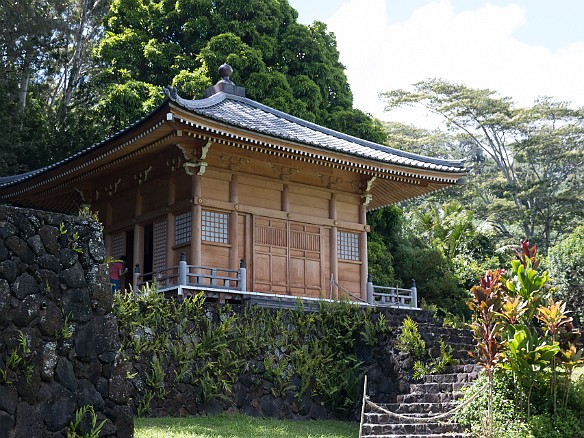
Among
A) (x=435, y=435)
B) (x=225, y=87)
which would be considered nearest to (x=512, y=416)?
(x=435, y=435)

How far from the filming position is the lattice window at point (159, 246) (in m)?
18.4

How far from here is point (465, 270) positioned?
1086 inches

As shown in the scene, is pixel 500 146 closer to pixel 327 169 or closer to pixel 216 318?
pixel 327 169

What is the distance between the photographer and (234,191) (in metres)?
18.2

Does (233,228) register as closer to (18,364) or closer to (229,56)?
(18,364)

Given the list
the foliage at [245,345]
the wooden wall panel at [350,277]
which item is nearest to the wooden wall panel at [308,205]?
the wooden wall panel at [350,277]

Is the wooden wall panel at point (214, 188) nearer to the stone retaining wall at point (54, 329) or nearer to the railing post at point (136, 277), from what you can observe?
the railing post at point (136, 277)

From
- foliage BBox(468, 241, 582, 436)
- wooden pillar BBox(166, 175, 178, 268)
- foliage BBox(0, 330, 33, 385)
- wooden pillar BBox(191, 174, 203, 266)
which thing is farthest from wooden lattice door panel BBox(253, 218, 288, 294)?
foliage BBox(0, 330, 33, 385)

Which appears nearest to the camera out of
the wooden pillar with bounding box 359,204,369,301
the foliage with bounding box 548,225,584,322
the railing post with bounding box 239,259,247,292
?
the railing post with bounding box 239,259,247,292

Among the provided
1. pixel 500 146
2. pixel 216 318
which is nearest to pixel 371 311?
pixel 216 318

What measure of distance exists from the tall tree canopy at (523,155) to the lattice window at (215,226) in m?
23.3

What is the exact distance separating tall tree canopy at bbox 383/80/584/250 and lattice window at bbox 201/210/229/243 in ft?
76.4

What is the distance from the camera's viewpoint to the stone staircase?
43.5 feet

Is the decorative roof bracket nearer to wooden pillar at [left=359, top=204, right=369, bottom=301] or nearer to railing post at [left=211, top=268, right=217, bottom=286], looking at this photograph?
railing post at [left=211, top=268, right=217, bottom=286]
